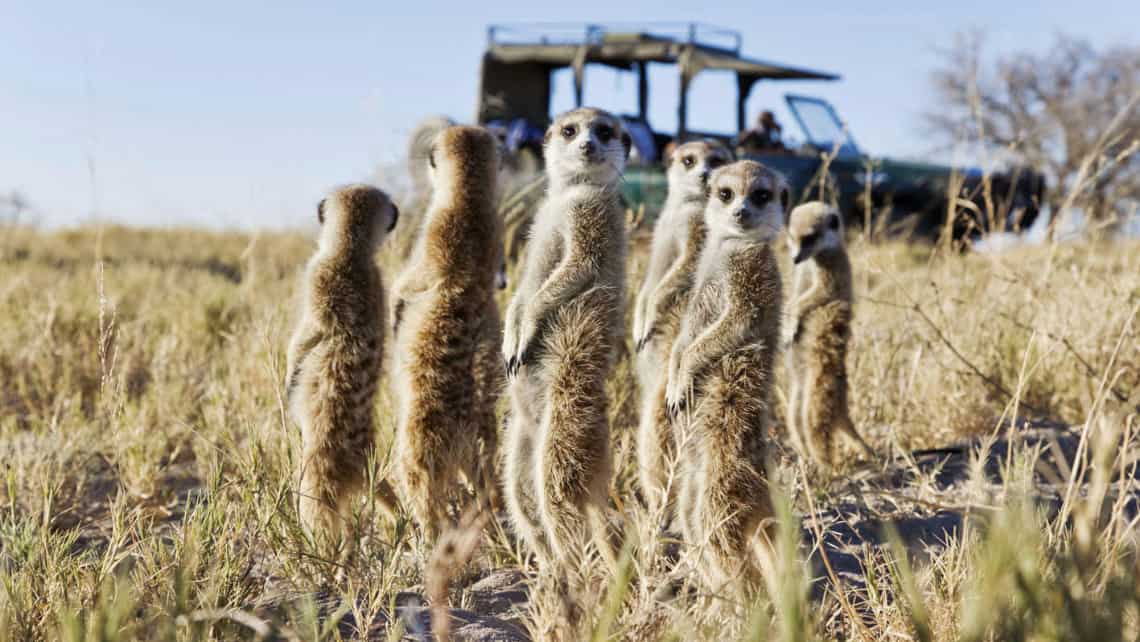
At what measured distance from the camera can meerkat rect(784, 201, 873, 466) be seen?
393 cm

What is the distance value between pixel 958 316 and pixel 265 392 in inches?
135

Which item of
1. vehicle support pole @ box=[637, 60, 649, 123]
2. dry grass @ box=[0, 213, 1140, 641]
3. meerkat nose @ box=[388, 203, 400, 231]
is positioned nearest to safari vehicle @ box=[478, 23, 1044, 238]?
vehicle support pole @ box=[637, 60, 649, 123]

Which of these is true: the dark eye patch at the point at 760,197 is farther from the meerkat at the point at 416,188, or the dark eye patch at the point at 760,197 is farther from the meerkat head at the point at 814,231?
the meerkat at the point at 416,188

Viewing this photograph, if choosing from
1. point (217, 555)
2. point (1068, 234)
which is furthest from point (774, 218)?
point (1068, 234)

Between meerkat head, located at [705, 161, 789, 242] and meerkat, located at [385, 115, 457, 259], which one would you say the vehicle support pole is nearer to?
meerkat, located at [385, 115, 457, 259]

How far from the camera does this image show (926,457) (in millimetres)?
4125

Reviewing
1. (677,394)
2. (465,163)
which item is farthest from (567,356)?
(465,163)

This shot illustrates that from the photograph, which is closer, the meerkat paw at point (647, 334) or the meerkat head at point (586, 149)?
the meerkat head at point (586, 149)

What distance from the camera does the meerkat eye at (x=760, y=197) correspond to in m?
3.00

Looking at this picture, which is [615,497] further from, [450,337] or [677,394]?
[450,337]

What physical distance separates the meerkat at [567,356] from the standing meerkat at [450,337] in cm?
25

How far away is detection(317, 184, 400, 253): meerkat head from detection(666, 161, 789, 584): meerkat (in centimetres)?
108

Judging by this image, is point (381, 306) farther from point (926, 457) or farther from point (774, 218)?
point (926, 457)

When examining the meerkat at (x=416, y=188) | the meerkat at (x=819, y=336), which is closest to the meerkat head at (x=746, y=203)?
the meerkat at (x=819, y=336)
